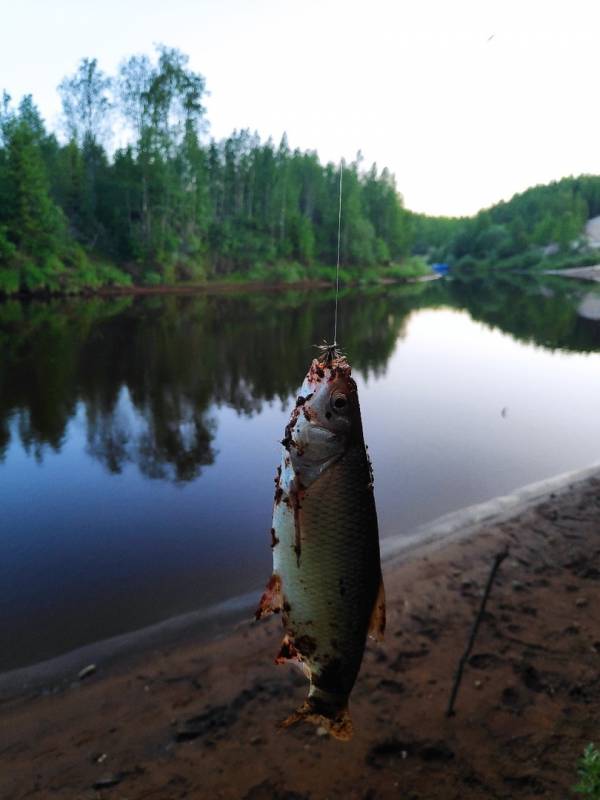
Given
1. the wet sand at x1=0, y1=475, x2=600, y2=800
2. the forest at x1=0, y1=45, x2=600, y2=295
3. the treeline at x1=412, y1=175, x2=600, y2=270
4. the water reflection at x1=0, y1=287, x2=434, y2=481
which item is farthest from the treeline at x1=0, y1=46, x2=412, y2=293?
the wet sand at x1=0, y1=475, x2=600, y2=800

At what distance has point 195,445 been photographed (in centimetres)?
1263

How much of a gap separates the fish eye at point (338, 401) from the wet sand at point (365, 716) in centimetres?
333

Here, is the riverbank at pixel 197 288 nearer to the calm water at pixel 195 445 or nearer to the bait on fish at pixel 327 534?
the calm water at pixel 195 445

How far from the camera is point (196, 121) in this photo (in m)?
59.7

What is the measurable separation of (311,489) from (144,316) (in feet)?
112

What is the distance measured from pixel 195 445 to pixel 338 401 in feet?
36.5

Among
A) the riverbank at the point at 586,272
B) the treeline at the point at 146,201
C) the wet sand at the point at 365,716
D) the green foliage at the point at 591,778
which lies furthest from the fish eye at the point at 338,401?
the treeline at the point at 146,201

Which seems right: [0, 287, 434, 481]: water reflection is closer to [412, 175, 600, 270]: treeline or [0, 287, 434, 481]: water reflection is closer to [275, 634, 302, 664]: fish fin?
[275, 634, 302, 664]: fish fin

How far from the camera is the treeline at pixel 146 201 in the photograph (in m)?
45.6

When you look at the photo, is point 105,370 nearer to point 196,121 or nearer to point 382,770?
point 382,770

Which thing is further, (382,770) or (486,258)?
(486,258)

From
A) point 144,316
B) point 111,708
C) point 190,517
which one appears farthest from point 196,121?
point 111,708

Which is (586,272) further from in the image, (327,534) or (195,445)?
(327,534)

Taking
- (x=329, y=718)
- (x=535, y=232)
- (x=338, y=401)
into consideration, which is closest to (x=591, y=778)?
(x=329, y=718)
